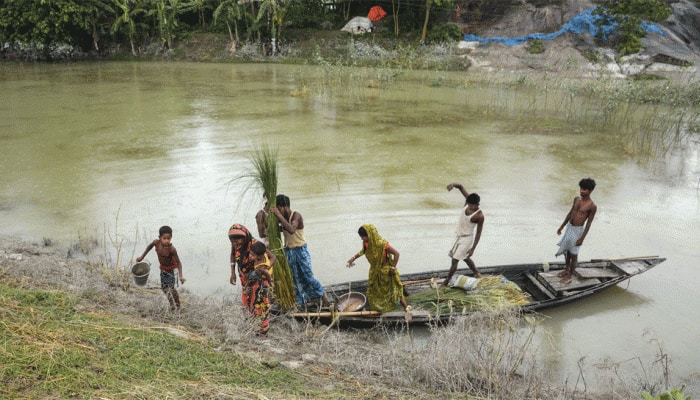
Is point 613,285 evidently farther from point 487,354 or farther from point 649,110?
point 649,110

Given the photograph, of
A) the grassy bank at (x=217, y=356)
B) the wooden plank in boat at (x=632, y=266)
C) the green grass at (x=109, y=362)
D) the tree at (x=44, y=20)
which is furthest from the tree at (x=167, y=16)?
the wooden plank in boat at (x=632, y=266)

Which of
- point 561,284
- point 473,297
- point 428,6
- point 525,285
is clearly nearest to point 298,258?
point 473,297

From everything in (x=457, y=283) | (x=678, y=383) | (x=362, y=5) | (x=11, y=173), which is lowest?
(x=678, y=383)

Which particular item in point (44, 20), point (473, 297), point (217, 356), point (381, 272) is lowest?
point (473, 297)

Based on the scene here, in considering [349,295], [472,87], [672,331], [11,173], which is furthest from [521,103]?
[11,173]

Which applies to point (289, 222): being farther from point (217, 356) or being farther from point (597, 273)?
point (597, 273)

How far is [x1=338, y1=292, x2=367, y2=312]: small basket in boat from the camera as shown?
450 cm

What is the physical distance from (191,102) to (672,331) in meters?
12.5

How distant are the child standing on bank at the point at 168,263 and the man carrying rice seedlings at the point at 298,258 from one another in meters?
0.93

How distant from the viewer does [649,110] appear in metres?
13.8

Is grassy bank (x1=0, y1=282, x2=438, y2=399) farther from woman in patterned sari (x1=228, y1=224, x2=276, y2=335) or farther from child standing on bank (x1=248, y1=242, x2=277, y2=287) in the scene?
child standing on bank (x1=248, y1=242, x2=277, y2=287)

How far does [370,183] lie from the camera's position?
8008mm

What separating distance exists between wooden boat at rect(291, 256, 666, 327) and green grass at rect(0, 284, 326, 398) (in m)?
1.12

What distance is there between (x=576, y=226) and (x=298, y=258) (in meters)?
2.85
